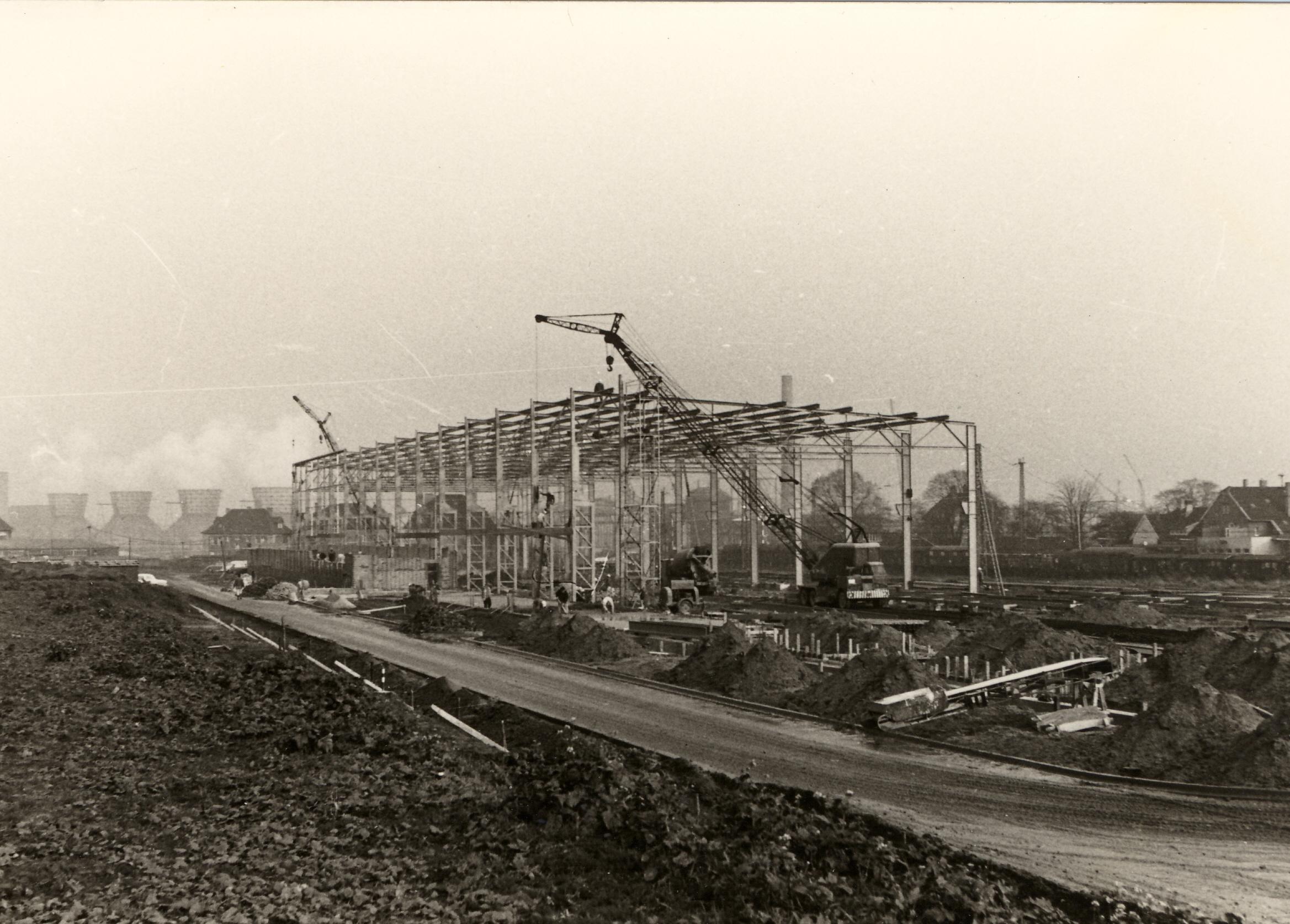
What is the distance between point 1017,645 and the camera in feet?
67.3

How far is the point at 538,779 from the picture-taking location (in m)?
10.6

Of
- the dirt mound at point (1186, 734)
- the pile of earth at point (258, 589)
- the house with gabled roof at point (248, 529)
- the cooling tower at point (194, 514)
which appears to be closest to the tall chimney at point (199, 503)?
the cooling tower at point (194, 514)

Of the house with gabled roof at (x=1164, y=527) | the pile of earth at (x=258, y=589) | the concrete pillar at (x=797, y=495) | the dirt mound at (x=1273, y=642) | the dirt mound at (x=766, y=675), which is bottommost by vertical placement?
the pile of earth at (x=258, y=589)

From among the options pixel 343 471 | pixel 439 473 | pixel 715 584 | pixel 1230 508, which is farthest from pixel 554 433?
pixel 1230 508

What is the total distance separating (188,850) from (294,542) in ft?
251

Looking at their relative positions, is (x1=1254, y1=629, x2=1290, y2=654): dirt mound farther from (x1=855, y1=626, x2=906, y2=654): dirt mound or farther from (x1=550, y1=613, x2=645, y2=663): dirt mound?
(x1=550, y1=613, x2=645, y2=663): dirt mound

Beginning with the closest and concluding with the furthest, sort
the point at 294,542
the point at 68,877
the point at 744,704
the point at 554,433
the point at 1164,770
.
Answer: the point at 68,877 < the point at 1164,770 < the point at 744,704 < the point at 554,433 < the point at 294,542

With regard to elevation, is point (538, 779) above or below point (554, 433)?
below

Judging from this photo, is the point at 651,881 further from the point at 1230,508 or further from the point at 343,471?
the point at 343,471

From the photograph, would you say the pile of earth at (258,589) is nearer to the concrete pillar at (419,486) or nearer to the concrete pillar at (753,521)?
the concrete pillar at (419,486)

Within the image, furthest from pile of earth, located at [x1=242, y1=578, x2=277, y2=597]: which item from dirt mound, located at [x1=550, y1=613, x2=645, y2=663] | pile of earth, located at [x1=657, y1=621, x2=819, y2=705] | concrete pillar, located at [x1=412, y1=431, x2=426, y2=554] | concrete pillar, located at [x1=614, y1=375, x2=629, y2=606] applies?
pile of earth, located at [x1=657, y1=621, x2=819, y2=705]

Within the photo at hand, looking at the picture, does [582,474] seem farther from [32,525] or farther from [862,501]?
[32,525]

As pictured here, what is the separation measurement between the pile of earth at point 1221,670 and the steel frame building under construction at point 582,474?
59.9 ft

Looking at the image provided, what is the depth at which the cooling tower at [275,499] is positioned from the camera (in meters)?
128
